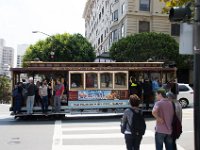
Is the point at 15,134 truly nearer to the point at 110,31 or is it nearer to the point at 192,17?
the point at 192,17

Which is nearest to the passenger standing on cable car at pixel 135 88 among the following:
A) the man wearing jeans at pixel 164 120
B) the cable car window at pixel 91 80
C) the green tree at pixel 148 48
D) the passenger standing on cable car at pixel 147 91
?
the passenger standing on cable car at pixel 147 91

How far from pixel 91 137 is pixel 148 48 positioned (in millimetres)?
27733

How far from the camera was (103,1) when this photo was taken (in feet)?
211

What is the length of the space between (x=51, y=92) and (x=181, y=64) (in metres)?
24.4

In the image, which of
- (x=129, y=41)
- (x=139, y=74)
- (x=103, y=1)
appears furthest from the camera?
(x=103, y=1)

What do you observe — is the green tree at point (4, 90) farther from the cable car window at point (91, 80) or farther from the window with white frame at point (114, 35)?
the cable car window at point (91, 80)

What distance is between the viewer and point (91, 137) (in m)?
12.6

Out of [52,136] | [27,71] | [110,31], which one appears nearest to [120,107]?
[27,71]

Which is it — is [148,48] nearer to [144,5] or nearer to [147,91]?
[144,5]

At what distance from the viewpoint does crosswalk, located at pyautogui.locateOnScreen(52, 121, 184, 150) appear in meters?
11.0

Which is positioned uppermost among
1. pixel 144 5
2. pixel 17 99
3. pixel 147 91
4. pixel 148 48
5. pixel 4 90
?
pixel 144 5

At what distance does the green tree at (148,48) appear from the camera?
39.1m

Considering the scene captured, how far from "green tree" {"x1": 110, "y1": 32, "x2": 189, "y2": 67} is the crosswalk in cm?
2385

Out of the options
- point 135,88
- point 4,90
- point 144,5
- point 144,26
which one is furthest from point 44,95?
point 4,90
